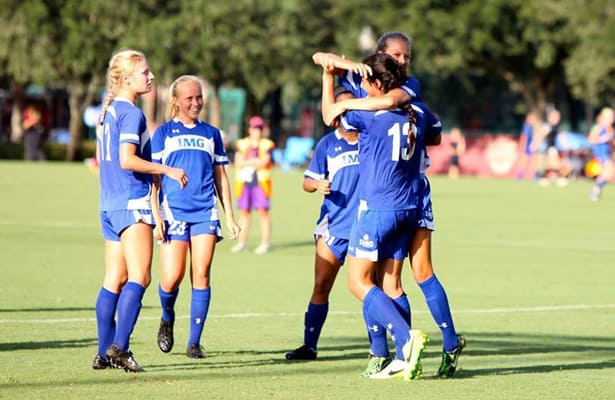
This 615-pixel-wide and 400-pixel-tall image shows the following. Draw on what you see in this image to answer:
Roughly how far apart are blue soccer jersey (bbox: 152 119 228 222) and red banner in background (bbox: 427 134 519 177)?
145 feet

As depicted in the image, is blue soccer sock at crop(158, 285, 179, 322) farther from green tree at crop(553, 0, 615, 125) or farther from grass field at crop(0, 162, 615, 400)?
green tree at crop(553, 0, 615, 125)

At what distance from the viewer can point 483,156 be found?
5541cm

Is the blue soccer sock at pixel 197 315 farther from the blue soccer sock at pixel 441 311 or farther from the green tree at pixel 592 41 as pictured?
the green tree at pixel 592 41

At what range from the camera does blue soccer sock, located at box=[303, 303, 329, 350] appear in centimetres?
978

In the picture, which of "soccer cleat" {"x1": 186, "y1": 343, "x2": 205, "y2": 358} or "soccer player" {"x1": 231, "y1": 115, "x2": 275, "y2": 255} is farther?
"soccer player" {"x1": 231, "y1": 115, "x2": 275, "y2": 255}

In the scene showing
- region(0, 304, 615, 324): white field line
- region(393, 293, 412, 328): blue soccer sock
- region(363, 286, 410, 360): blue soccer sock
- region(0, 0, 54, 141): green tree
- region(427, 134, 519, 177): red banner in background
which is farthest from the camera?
region(0, 0, 54, 141): green tree

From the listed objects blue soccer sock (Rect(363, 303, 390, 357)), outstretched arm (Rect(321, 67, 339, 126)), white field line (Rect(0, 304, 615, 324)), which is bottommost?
white field line (Rect(0, 304, 615, 324))

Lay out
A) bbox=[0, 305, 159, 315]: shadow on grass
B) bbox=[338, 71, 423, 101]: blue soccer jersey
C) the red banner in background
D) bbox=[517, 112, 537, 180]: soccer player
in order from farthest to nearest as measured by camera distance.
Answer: the red banner in background → bbox=[517, 112, 537, 180]: soccer player → bbox=[0, 305, 159, 315]: shadow on grass → bbox=[338, 71, 423, 101]: blue soccer jersey

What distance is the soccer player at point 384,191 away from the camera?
8461 mm

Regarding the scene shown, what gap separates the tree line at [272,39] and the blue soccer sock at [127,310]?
47692 mm

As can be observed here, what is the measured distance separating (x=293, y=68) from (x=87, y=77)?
9515 mm

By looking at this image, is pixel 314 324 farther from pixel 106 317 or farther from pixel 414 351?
pixel 106 317

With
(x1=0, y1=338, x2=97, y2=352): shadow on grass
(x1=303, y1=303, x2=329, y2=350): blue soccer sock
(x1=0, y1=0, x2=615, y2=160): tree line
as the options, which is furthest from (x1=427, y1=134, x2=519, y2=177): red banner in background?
(x1=303, y1=303, x2=329, y2=350): blue soccer sock

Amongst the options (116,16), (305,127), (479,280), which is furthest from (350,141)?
(305,127)
